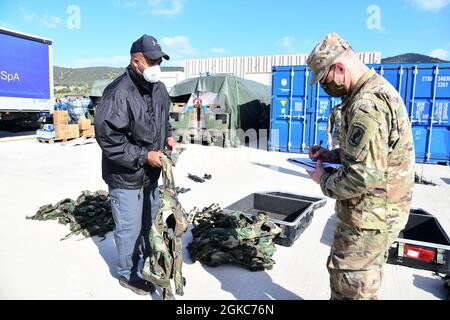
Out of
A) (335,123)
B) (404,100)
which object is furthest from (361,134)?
(404,100)

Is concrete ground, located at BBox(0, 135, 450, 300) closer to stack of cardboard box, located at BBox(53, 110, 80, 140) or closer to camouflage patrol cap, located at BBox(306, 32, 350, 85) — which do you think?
camouflage patrol cap, located at BBox(306, 32, 350, 85)

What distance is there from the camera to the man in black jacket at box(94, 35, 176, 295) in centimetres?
246

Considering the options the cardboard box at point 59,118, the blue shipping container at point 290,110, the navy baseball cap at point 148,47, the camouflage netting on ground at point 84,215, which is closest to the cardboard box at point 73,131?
the cardboard box at point 59,118

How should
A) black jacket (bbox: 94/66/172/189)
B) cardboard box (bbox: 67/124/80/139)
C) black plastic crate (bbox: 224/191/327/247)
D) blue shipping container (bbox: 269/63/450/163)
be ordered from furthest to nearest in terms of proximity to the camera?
cardboard box (bbox: 67/124/80/139), blue shipping container (bbox: 269/63/450/163), black plastic crate (bbox: 224/191/327/247), black jacket (bbox: 94/66/172/189)

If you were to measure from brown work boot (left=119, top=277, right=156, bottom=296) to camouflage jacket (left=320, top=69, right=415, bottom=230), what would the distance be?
1.75m

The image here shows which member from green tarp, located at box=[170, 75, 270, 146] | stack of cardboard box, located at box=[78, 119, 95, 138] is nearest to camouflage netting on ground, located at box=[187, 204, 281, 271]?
green tarp, located at box=[170, 75, 270, 146]

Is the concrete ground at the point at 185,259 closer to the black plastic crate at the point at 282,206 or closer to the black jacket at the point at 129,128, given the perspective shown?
the black plastic crate at the point at 282,206

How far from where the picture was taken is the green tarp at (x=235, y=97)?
1324 centimetres

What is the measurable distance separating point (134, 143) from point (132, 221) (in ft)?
2.02

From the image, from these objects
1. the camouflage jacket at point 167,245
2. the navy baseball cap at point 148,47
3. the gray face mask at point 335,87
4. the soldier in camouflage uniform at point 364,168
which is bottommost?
the camouflage jacket at point 167,245

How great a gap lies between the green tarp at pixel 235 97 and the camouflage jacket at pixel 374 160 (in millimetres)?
10286

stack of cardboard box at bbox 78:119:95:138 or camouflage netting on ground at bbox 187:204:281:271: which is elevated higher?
stack of cardboard box at bbox 78:119:95:138

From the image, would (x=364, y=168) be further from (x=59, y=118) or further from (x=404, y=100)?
(x=59, y=118)

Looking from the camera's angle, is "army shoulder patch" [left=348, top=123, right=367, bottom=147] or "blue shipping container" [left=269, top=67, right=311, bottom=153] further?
"blue shipping container" [left=269, top=67, right=311, bottom=153]
